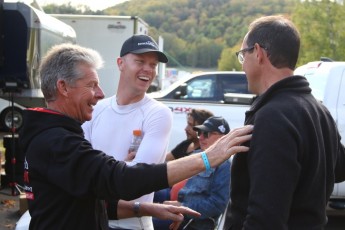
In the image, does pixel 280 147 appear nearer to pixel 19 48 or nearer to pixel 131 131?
pixel 131 131

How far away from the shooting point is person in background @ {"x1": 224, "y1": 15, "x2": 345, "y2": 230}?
1.98m

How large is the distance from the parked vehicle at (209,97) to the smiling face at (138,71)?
18.5 ft

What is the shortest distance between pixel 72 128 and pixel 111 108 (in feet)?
2.92

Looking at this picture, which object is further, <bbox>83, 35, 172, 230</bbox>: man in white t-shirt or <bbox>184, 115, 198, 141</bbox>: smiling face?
<bbox>184, 115, 198, 141</bbox>: smiling face

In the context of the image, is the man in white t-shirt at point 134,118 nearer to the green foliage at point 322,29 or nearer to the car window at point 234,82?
the car window at point 234,82

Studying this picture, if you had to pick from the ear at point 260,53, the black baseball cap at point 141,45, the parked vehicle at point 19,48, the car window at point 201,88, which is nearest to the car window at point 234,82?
the car window at point 201,88

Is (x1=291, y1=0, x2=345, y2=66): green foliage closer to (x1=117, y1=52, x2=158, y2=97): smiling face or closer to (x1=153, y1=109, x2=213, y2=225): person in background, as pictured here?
(x1=153, y1=109, x2=213, y2=225): person in background

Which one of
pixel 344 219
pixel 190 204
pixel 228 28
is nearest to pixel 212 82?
pixel 344 219

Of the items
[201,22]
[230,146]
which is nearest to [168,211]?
[230,146]

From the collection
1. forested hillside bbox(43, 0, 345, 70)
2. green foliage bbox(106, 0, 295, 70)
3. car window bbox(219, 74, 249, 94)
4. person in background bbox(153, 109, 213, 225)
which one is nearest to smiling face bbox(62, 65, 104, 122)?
person in background bbox(153, 109, 213, 225)

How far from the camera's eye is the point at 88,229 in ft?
7.21

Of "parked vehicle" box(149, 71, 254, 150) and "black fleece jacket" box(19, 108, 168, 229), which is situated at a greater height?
"black fleece jacket" box(19, 108, 168, 229)

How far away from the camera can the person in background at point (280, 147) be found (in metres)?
1.98

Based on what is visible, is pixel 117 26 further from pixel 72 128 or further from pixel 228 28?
pixel 228 28
